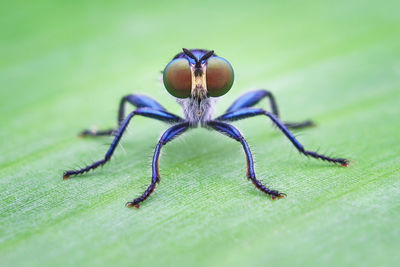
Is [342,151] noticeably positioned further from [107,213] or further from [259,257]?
[107,213]

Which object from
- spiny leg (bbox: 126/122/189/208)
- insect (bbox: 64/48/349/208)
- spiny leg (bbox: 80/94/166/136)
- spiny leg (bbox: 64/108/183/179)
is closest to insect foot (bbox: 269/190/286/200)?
insect (bbox: 64/48/349/208)

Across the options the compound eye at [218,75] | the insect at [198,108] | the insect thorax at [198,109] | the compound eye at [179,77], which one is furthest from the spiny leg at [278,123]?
the compound eye at [179,77]

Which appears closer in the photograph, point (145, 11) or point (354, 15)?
point (354, 15)

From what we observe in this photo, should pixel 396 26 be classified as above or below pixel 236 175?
above

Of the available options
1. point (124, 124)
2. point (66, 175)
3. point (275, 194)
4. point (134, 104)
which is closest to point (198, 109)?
point (124, 124)

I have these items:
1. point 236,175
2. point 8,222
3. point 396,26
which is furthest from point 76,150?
point 396,26
